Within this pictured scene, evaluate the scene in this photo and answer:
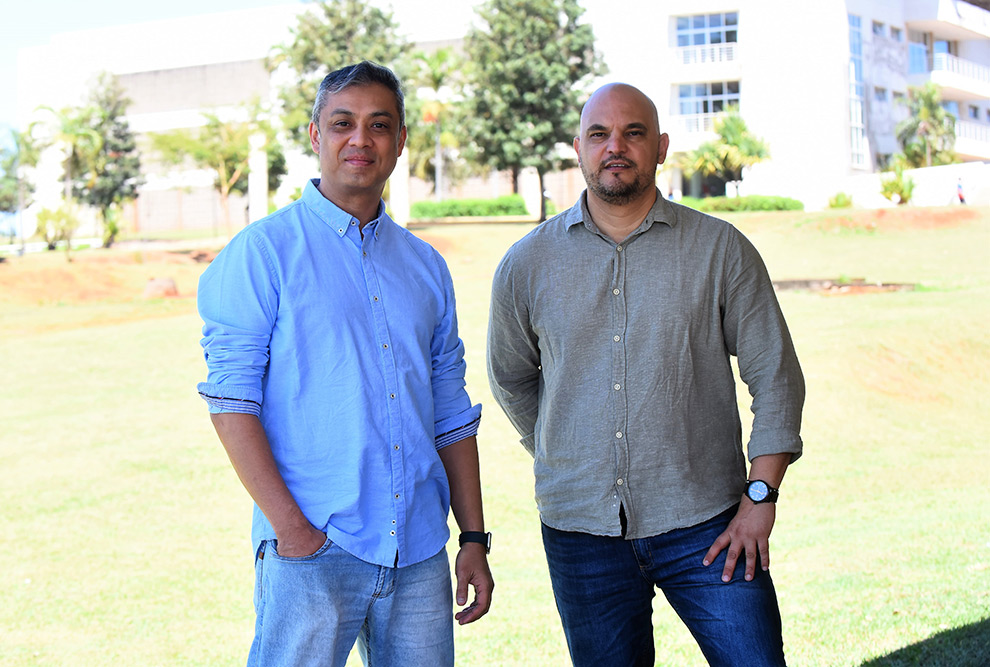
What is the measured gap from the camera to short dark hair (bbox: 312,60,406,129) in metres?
2.42

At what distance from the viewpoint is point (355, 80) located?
2.41 metres

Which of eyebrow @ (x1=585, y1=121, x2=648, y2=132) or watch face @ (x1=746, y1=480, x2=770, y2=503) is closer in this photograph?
watch face @ (x1=746, y1=480, x2=770, y2=503)

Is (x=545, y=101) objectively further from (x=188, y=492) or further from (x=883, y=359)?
(x=188, y=492)

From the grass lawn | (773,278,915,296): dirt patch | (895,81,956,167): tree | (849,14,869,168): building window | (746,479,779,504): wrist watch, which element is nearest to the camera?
(746,479,779,504): wrist watch

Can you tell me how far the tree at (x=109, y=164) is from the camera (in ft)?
140

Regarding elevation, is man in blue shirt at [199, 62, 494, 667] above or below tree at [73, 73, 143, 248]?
below

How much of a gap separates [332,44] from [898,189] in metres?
18.1

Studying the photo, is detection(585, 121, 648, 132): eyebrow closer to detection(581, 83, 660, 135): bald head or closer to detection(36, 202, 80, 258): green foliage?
detection(581, 83, 660, 135): bald head

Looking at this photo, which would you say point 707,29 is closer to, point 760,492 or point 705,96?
point 705,96

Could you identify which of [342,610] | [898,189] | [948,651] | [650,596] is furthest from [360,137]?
[898,189]

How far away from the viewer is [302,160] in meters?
43.2

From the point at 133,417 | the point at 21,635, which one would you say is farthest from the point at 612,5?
the point at 21,635

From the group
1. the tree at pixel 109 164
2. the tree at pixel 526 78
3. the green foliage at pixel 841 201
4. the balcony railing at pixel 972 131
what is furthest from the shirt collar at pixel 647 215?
the tree at pixel 109 164

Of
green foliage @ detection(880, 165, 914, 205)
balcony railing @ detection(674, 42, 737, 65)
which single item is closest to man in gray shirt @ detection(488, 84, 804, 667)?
green foliage @ detection(880, 165, 914, 205)
